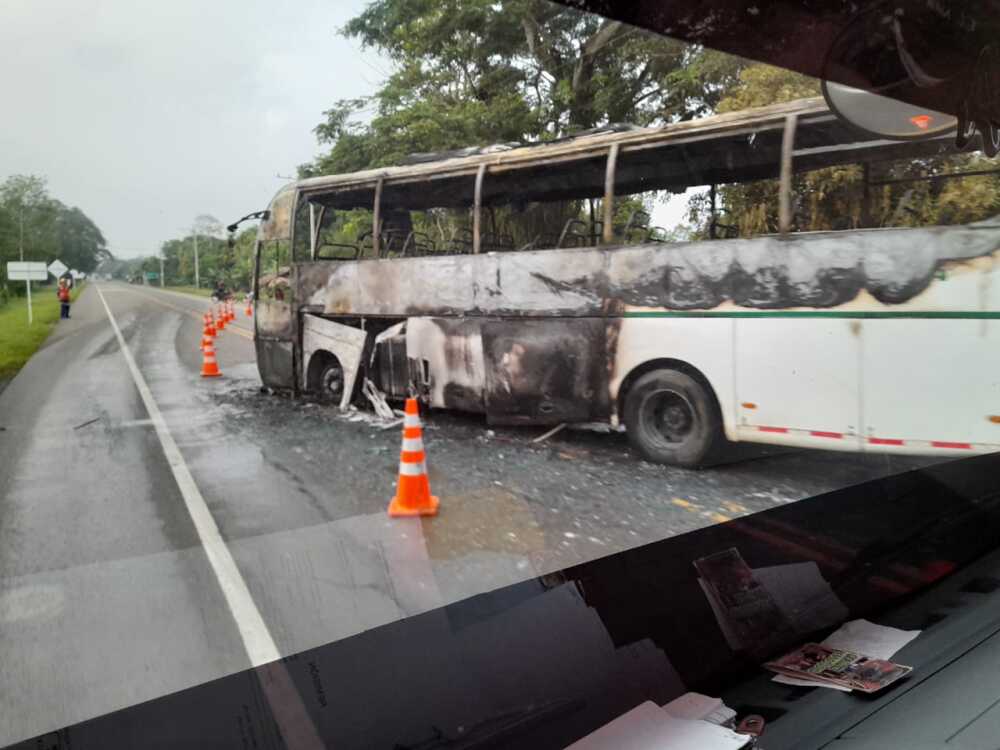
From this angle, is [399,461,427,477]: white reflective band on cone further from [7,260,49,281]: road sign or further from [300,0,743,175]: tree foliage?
[7,260,49,281]: road sign

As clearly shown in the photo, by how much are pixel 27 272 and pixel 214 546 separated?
730 mm

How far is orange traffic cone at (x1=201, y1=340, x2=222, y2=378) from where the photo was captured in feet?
5.73

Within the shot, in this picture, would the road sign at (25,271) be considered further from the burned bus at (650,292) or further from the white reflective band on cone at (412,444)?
the white reflective band on cone at (412,444)

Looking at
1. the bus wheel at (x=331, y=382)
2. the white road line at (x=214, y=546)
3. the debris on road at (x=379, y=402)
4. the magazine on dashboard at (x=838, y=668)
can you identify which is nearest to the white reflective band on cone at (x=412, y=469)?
the debris on road at (x=379, y=402)

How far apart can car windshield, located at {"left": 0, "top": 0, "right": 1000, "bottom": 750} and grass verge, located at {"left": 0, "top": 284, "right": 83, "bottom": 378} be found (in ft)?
0.04

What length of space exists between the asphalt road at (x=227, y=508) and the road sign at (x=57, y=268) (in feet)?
0.35

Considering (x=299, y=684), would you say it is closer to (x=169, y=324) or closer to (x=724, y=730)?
(x=724, y=730)

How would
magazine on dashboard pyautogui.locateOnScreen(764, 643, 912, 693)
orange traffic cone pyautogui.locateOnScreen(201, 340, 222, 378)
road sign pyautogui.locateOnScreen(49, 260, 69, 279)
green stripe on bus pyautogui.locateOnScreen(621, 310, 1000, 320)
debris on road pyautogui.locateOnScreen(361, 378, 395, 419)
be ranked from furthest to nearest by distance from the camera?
1. debris on road pyautogui.locateOnScreen(361, 378, 395, 419)
2. orange traffic cone pyautogui.locateOnScreen(201, 340, 222, 378)
3. green stripe on bus pyautogui.locateOnScreen(621, 310, 1000, 320)
4. road sign pyautogui.locateOnScreen(49, 260, 69, 279)
5. magazine on dashboard pyautogui.locateOnScreen(764, 643, 912, 693)

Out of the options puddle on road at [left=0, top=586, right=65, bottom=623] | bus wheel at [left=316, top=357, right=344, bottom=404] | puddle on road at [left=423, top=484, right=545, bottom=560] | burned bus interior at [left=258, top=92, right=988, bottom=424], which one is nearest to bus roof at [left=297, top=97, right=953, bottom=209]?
burned bus interior at [left=258, top=92, right=988, bottom=424]

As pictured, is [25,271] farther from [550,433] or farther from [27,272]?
[550,433]

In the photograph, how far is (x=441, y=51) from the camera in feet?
4.87

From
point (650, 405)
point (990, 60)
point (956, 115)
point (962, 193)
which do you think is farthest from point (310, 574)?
point (990, 60)

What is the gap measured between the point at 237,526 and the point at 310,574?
0.22 meters

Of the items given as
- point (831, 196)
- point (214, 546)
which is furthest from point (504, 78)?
point (214, 546)
